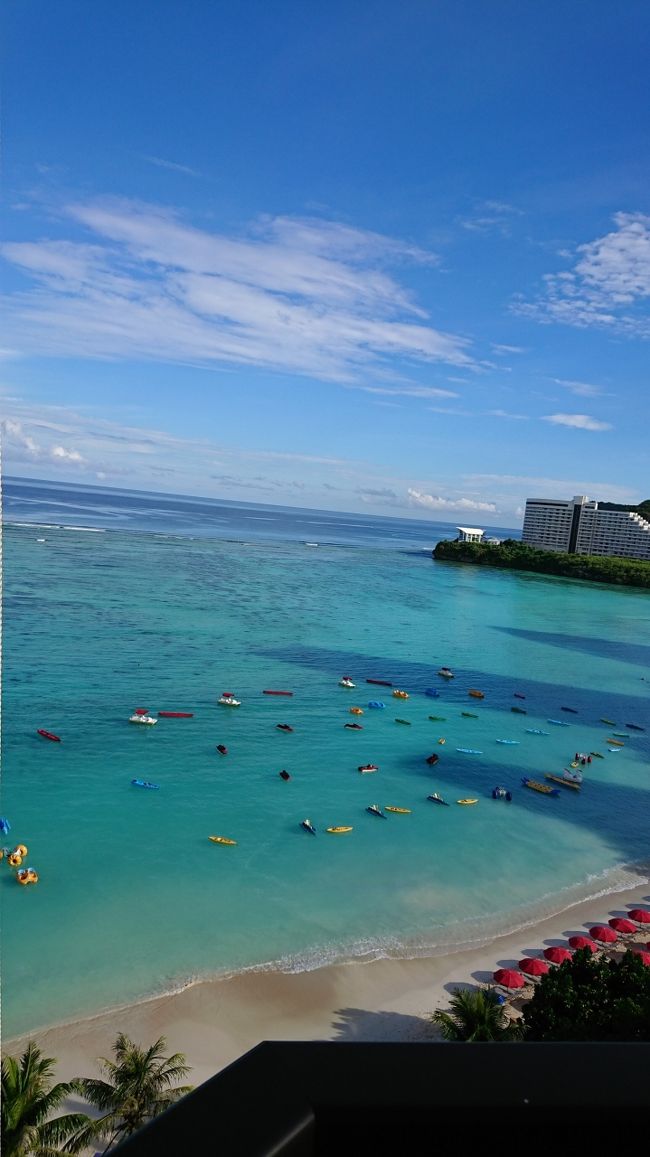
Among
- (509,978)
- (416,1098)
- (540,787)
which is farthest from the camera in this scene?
(540,787)

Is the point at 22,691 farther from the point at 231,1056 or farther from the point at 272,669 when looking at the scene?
the point at 231,1056

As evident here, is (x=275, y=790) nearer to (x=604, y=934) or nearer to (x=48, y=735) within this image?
(x=48, y=735)

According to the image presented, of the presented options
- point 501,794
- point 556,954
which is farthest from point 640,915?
point 501,794

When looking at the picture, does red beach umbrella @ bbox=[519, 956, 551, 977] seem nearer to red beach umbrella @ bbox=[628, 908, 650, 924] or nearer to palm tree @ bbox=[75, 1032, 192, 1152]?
red beach umbrella @ bbox=[628, 908, 650, 924]

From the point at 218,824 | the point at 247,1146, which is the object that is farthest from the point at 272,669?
the point at 247,1146

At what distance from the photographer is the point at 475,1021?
12680mm

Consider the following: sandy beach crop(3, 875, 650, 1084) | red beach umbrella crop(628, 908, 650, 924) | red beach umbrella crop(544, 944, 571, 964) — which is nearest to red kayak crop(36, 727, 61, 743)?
sandy beach crop(3, 875, 650, 1084)

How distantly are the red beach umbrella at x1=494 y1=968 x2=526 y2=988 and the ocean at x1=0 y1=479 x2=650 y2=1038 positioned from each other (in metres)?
1.69

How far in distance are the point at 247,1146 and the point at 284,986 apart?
15817mm

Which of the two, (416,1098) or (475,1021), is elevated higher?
(416,1098)

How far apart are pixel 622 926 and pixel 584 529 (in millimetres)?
116788

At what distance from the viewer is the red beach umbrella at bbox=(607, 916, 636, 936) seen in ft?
58.0

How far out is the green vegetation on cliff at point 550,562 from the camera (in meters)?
102

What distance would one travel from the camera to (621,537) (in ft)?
403
